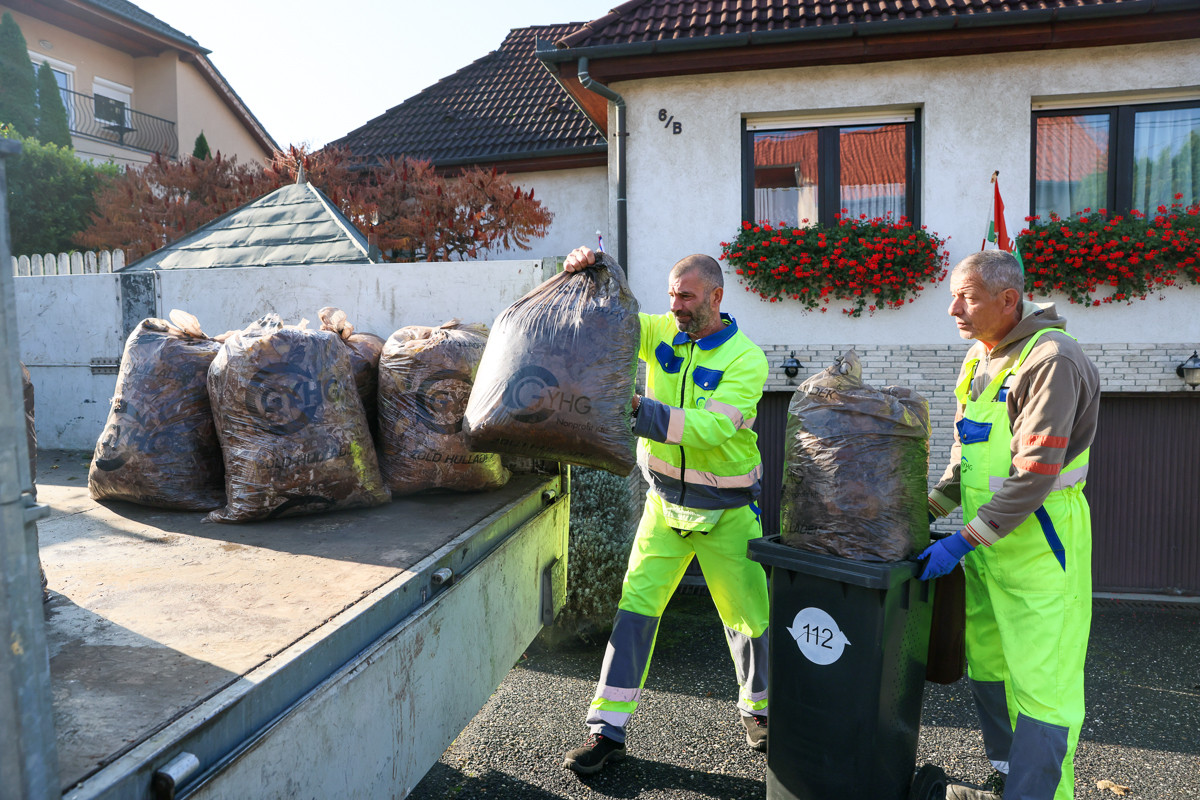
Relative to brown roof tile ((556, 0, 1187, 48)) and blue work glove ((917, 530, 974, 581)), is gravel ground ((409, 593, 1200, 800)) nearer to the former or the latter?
blue work glove ((917, 530, 974, 581))

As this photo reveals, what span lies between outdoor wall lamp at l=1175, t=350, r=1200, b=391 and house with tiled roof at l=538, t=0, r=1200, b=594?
7 centimetres

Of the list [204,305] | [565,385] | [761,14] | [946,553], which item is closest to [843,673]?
[946,553]

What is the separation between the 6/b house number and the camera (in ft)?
22.1

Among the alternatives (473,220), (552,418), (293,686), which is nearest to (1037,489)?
(552,418)

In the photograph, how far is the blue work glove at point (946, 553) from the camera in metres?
2.51

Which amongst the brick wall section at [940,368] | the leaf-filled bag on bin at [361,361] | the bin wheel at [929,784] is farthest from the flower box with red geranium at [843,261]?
the bin wheel at [929,784]

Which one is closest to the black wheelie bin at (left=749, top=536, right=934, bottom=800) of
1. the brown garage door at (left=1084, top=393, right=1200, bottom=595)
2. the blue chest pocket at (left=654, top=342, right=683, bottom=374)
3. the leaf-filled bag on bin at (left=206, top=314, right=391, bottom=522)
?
the blue chest pocket at (left=654, top=342, right=683, bottom=374)

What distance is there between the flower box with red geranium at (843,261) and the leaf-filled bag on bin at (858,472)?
3.87m

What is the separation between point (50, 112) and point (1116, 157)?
16.8 m

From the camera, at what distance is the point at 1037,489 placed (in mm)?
2406

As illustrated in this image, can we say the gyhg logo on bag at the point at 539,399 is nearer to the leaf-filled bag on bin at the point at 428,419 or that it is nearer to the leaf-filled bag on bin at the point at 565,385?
the leaf-filled bag on bin at the point at 565,385

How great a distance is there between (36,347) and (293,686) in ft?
12.9

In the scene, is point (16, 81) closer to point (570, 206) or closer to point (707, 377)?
point (570, 206)

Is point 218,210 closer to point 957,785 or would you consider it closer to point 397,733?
point 397,733
